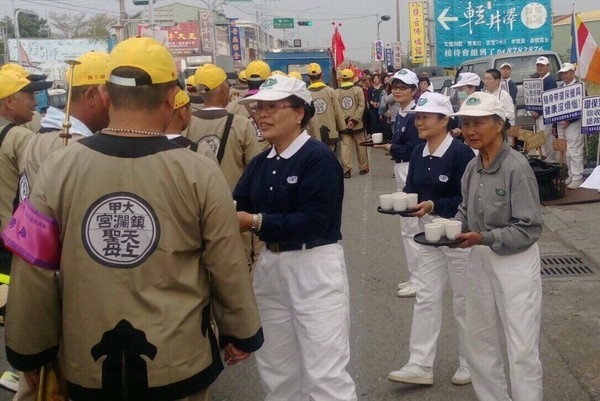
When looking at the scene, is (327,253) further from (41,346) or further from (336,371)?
(41,346)

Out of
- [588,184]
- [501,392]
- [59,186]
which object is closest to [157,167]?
[59,186]

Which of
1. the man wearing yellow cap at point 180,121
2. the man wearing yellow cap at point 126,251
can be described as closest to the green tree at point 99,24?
the man wearing yellow cap at point 180,121

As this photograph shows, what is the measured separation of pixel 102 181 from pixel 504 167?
2269 mm

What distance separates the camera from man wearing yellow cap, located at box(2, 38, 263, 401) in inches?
108

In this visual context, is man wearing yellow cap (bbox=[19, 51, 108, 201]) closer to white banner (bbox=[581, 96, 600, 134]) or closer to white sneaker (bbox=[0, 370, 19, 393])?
white sneaker (bbox=[0, 370, 19, 393])

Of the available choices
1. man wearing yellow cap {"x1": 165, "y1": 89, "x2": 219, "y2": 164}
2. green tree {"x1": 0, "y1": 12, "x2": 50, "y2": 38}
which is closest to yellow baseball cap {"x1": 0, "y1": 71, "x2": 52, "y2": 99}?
man wearing yellow cap {"x1": 165, "y1": 89, "x2": 219, "y2": 164}

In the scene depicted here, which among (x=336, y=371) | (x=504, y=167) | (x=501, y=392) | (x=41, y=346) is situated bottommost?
(x=501, y=392)

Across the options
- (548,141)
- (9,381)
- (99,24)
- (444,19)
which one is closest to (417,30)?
(444,19)

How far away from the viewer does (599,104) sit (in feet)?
36.5

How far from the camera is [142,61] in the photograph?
2.80 m

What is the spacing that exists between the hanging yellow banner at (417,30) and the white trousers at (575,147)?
34.1m

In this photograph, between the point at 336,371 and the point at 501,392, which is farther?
the point at 501,392

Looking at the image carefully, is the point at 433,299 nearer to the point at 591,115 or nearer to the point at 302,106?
the point at 302,106

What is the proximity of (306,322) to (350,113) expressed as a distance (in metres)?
10.4
